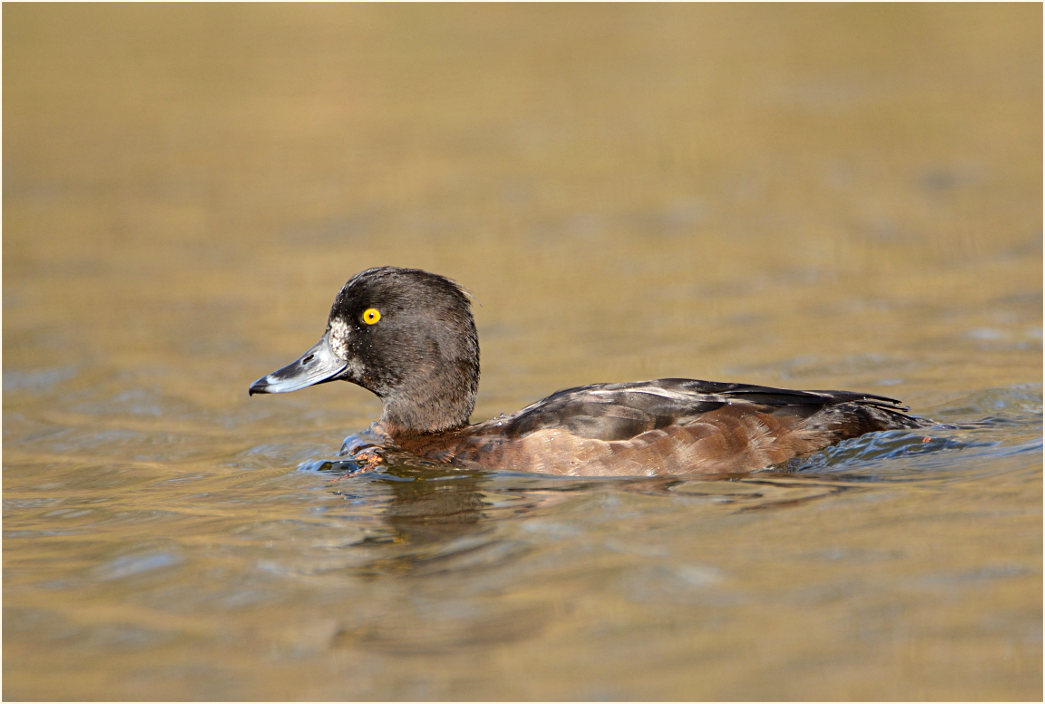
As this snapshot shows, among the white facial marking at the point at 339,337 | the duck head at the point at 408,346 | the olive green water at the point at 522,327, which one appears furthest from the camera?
the white facial marking at the point at 339,337

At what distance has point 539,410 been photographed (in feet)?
22.6

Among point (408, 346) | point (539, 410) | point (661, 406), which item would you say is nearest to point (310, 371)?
point (408, 346)

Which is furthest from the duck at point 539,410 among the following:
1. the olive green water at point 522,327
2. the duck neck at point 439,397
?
the olive green water at point 522,327

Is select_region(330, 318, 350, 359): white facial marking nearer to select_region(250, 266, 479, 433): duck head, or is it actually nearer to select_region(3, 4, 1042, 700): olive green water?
select_region(250, 266, 479, 433): duck head

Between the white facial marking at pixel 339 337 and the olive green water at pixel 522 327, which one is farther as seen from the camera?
the white facial marking at pixel 339 337

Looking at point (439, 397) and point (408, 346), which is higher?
point (408, 346)

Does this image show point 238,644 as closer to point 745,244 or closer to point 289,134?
point 745,244

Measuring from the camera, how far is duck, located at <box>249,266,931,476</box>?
21.8ft

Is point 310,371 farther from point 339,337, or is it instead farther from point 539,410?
point 539,410

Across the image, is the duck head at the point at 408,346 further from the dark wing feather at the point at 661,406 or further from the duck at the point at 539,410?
the dark wing feather at the point at 661,406

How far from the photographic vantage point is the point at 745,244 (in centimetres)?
1268

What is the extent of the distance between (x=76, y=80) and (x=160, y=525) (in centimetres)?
1412

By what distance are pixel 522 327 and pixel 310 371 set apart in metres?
3.72

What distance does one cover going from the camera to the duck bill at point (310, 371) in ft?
24.6
